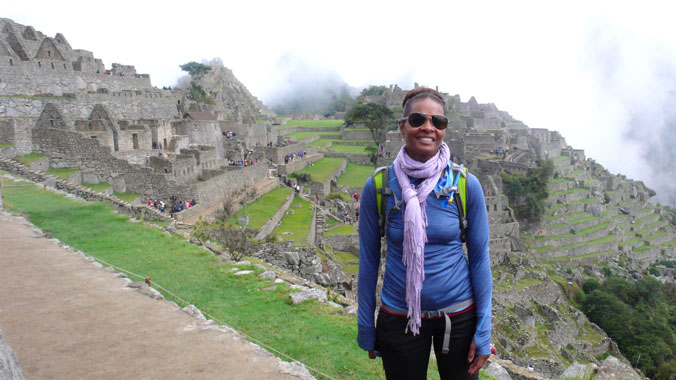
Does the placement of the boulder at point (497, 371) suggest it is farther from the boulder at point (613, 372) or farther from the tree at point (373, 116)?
the tree at point (373, 116)

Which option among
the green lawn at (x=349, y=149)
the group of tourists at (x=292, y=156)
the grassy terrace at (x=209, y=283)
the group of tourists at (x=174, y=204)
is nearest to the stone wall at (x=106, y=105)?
the group of tourists at (x=174, y=204)

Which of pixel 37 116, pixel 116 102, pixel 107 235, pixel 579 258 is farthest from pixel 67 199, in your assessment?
pixel 579 258

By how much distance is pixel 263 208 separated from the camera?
69.2ft

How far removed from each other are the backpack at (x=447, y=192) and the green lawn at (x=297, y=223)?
1449cm

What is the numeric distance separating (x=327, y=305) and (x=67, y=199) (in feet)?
32.0

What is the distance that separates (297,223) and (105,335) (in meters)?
15.7

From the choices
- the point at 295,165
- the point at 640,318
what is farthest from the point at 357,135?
the point at 640,318

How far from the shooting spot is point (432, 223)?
276 centimetres

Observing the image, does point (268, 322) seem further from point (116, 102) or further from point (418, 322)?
point (116, 102)

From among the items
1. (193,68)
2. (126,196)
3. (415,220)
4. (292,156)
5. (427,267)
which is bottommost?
(126,196)

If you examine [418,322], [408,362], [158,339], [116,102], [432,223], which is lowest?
[158,339]

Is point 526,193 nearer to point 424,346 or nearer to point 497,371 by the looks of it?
point 497,371

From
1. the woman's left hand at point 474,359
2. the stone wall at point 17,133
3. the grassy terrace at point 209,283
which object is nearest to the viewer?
the woman's left hand at point 474,359

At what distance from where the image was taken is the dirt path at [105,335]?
4.24m
